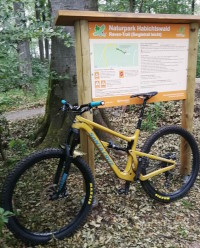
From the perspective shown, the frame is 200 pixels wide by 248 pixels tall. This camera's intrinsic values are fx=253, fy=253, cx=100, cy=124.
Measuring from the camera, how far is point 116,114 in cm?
672

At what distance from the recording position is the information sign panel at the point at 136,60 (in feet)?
9.38

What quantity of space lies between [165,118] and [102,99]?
368cm

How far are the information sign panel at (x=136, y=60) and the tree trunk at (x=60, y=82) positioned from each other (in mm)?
1074

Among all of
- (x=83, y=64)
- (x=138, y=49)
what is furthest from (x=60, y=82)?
(x=138, y=49)

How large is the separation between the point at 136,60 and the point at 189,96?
1007mm

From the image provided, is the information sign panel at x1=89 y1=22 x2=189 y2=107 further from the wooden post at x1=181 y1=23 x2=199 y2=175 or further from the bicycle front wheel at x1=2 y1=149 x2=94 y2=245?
the bicycle front wheel at x1=2 y1=149 x2=94 y2=245

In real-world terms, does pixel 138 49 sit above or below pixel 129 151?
above

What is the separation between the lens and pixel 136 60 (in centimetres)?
308

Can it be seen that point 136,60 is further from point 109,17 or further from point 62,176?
point 62,176

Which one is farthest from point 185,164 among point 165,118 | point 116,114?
point 116,114

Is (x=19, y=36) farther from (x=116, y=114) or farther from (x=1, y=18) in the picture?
(x=116, y=114)

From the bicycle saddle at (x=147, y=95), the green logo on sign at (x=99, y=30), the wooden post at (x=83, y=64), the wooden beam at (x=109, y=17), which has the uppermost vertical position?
the wooden beam at (x=109, y=17)

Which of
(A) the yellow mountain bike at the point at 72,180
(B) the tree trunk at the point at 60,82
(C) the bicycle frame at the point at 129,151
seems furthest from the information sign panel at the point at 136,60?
(B) the tree trunk at the point at 60,82

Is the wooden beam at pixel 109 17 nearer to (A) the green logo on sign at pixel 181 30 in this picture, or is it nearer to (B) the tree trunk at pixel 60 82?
(A) the green logo on sign at pixel 181 30
